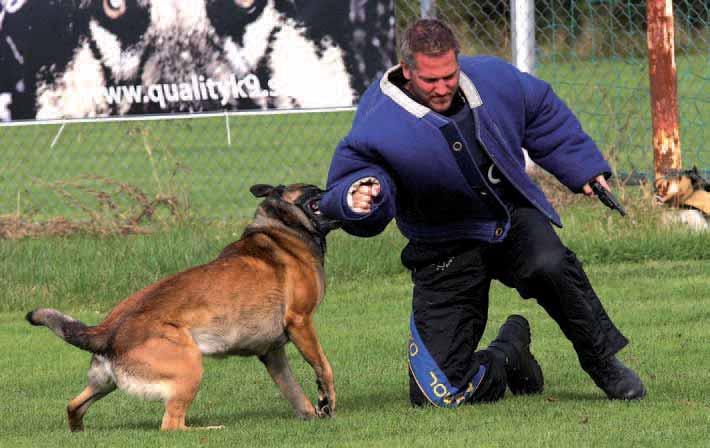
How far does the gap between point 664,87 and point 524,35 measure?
1.35m

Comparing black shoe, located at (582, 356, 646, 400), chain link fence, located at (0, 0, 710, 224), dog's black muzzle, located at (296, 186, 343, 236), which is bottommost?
chain link fence, located at (0, 0, 710, 224)

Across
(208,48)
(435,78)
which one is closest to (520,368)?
(435,78)

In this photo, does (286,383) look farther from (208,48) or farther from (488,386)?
(208,48)

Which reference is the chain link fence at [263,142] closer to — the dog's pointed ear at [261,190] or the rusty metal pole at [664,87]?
the rusty metal pole at [664,87]

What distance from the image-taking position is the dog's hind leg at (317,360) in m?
5.78

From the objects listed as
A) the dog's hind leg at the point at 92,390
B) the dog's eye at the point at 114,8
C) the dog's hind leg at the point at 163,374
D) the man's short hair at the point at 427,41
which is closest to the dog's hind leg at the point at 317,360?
the dog's hind leg at the point at 163,374

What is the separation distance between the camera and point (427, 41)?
5.39m

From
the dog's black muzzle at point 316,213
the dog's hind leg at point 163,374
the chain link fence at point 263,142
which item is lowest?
the chain link fence at point 263,142

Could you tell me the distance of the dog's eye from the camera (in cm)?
1048

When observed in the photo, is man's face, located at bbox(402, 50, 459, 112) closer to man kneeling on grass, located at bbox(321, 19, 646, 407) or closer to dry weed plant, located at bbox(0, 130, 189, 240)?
man kneeling on grass, located at bbox(321, 19, 646, 407)

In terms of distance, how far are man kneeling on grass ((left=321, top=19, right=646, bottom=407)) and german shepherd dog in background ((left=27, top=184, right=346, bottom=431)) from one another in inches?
18.0

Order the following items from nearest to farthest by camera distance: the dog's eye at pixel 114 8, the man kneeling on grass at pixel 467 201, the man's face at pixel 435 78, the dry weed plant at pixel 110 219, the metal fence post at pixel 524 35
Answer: the man's face at pixel 435 78
the man kneeling on grass at pixel 467 201
the dry weed plant at pixel 110 219
the dog's eye at pixel 114 8
the metal fence post at pixel 524 35

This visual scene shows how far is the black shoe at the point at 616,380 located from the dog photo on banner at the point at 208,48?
16.5 ft

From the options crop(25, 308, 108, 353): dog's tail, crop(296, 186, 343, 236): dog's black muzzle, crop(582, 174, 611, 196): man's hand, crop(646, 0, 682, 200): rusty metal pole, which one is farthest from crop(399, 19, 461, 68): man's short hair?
crop(646, 0, 682, 200): rusty metal pole
